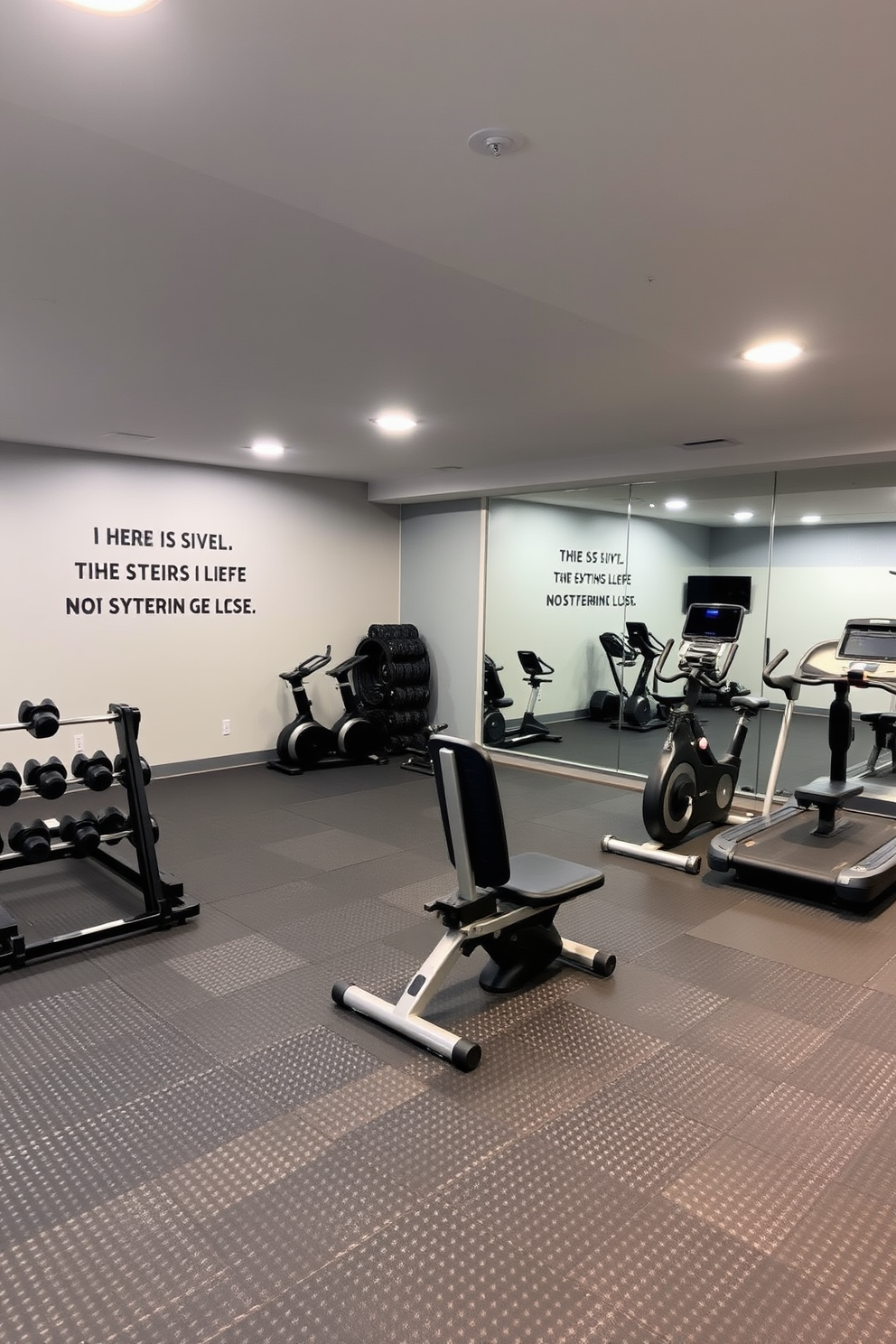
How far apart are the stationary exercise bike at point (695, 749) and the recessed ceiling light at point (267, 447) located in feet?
8.94

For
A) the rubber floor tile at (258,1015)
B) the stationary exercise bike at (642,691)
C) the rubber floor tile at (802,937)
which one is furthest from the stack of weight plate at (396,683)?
the rubber floor tile at (258,1015)

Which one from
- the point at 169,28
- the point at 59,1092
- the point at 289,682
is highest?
the point at 169,28

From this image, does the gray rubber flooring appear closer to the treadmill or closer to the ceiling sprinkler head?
the treadmill

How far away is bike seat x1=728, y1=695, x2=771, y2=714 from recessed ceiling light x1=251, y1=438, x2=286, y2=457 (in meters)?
3.13

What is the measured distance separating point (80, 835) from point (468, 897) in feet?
5.88

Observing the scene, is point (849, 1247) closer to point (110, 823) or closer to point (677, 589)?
point (110, 823)

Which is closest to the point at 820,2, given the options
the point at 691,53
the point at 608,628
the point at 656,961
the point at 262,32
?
the point at 691,53

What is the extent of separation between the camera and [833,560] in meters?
5.18

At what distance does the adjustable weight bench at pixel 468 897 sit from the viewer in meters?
2.53

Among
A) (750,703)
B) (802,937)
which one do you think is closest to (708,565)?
(750,703)

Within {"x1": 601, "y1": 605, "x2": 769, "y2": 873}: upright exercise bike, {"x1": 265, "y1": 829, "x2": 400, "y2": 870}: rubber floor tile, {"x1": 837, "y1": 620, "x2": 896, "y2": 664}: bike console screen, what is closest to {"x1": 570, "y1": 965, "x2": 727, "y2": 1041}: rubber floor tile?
{"x1": 601, "y1": 605, "x2": 769, "y2": 873}: upright exercise bike

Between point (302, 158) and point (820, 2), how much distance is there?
0.99 metres

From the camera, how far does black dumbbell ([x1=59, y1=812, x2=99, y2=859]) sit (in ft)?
11.3

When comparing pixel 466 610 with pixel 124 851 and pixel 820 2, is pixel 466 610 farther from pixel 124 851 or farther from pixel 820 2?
pixel 820 2
